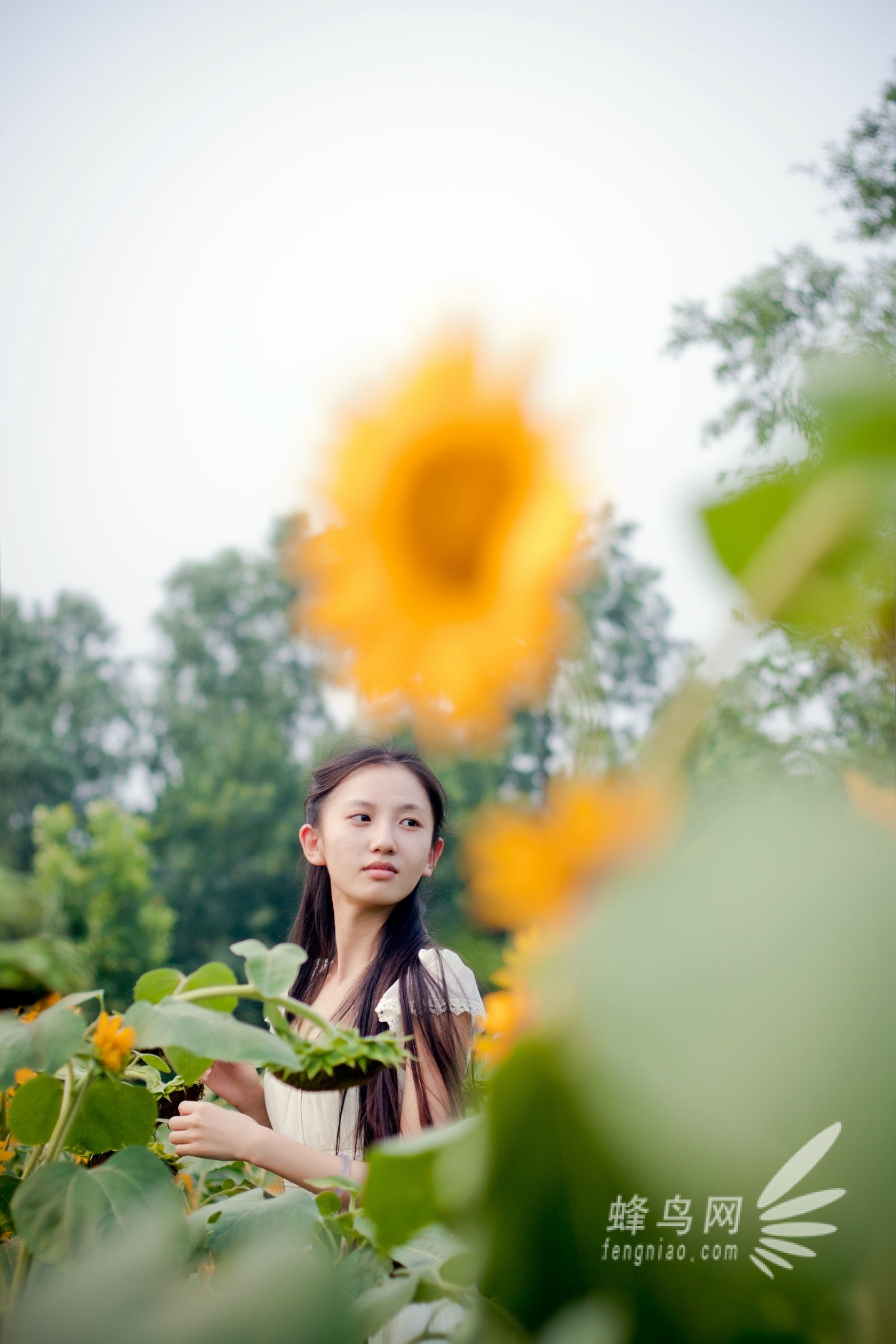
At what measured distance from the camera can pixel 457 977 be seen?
1.04 m

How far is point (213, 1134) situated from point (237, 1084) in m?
0.19

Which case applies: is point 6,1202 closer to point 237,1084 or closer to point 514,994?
point 514,994

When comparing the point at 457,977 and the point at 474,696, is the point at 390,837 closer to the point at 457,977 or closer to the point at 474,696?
the point at 457,977

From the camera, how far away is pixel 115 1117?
292mm

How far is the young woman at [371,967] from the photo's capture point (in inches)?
35.1

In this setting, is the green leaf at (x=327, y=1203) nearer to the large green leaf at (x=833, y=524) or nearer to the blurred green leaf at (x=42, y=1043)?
the blurred green leaf at (x=42, y=1043)

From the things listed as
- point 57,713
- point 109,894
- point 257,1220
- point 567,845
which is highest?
point 57,713

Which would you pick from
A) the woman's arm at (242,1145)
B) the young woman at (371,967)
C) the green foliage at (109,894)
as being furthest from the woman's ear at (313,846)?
the green foliage at (109,894)

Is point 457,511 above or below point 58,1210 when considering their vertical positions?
above

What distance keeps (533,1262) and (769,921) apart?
6cm

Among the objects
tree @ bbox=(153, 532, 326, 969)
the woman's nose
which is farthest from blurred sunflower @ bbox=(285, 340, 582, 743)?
tree @ bbox=(153, 532, 326, 969)

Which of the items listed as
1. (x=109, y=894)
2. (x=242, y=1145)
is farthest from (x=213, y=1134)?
(x=109, y=894)

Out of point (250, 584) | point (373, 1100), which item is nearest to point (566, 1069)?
point (373, 1100)

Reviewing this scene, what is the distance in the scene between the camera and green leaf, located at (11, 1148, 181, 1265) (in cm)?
23
